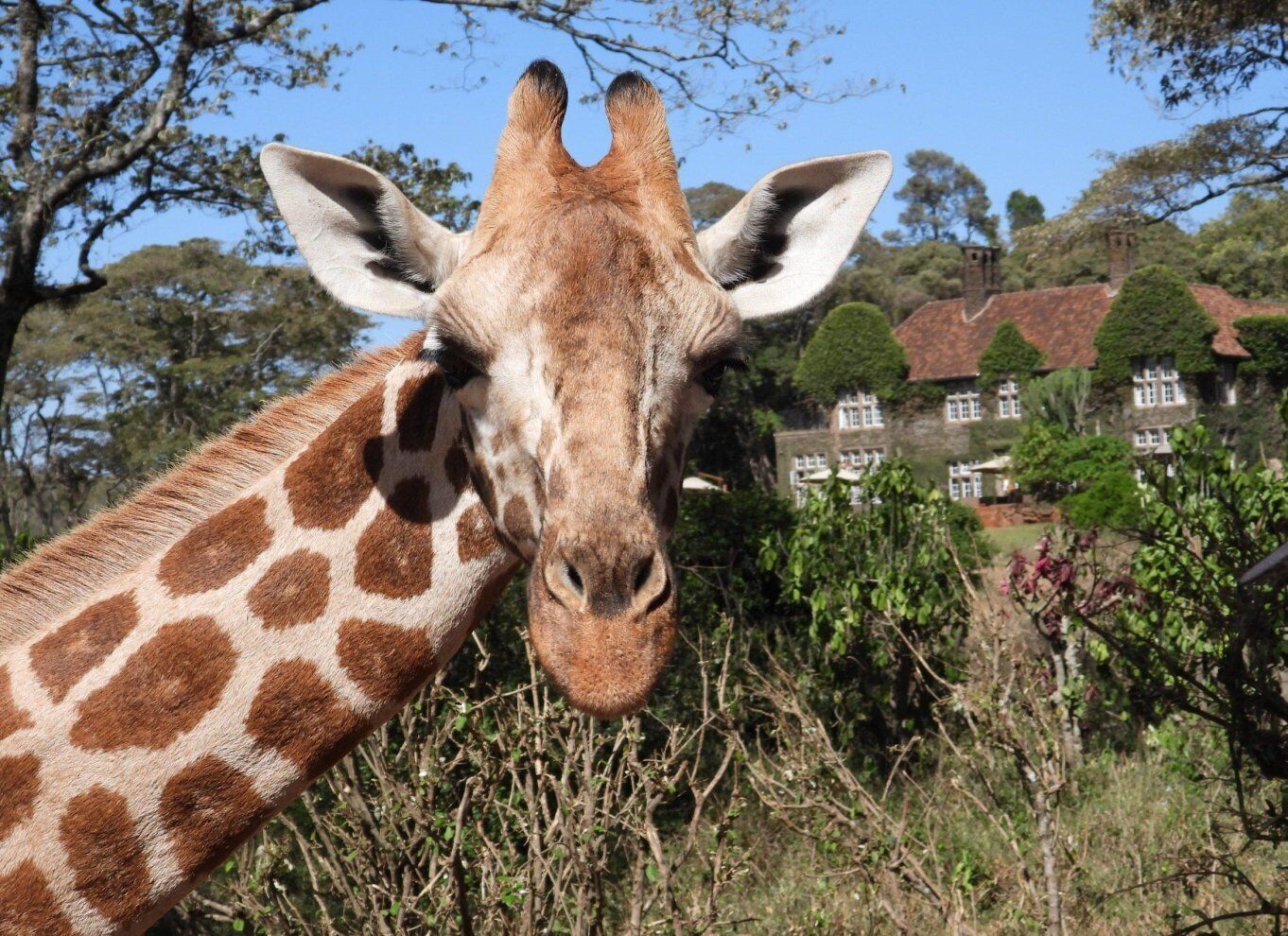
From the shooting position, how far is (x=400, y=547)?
2770 mm

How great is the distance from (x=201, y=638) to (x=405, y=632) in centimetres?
42

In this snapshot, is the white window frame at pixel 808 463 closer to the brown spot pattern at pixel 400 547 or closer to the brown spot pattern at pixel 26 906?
the brown spot pattern at pixel 400 547

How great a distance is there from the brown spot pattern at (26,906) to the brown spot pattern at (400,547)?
0.84m

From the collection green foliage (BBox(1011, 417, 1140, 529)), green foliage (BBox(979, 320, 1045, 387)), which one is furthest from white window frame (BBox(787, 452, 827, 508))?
green foliage (BBox(1011, 417, 1140, 529))

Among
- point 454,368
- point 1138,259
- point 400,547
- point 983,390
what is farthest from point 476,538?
point 1138,259

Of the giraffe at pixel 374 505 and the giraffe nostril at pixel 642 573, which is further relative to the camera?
the giraffe at pixel 374 505

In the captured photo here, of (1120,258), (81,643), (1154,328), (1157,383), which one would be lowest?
(1157,383)

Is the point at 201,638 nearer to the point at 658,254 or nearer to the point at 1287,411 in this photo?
the point at 658,254

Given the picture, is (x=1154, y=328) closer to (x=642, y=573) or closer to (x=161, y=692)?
(x=161, y=692)

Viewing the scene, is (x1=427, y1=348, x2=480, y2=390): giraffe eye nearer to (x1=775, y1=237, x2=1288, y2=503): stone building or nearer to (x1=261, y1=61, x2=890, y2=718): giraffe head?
(x1=261, y1=61, x2=890, y2=718): giraffe head

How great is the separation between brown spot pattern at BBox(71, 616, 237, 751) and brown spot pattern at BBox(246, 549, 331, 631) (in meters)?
0.10

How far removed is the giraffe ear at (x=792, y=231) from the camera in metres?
2.78

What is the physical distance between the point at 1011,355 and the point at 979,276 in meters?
4.65

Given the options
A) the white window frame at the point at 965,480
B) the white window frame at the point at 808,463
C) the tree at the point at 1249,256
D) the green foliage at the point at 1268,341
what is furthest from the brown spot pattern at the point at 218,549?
the tree at the point at 1249,256
